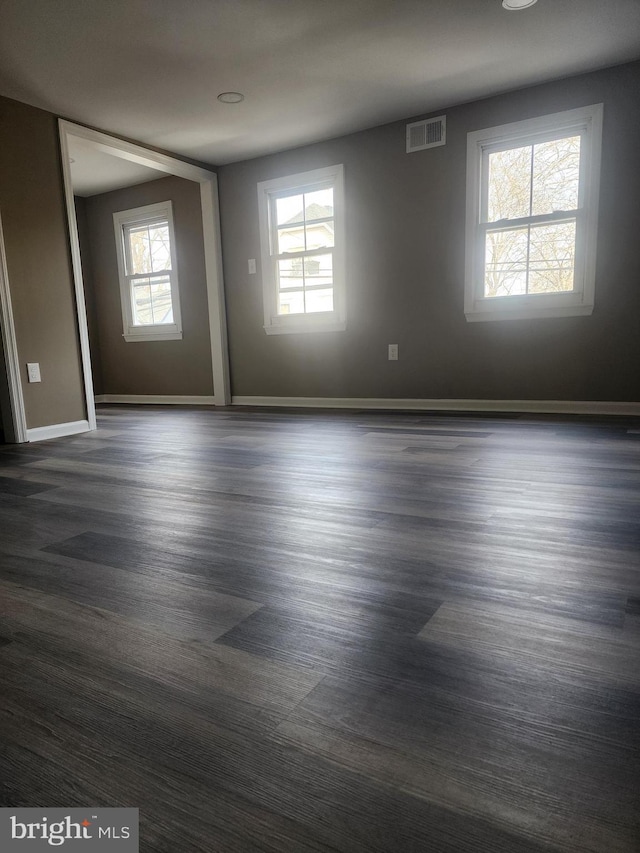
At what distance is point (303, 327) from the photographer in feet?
15.5

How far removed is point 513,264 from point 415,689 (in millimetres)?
3571

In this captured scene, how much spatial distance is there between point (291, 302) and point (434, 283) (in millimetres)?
1348

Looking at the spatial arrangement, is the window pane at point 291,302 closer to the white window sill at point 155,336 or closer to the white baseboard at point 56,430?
the white window sill at point 155,336

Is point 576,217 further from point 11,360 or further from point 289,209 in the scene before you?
point 11,360

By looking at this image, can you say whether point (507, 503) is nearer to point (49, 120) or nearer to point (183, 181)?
point (49, 120)

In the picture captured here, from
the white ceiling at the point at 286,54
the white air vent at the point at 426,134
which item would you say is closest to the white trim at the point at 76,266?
the white ceiling at the point at 286,54

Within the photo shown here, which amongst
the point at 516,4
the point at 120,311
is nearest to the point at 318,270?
the point at 516,4

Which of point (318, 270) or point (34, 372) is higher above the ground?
point (318, 270)

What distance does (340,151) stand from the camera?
171 inches

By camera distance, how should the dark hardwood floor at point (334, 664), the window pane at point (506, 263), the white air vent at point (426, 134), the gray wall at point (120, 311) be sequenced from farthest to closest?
1. the gray wall at point (120, 311)
2. the white air vent at point (426, 134)
3. the window pane at point (506, 263)
4. the dark hardwood floor at point (334, 664)

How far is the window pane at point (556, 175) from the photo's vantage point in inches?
140

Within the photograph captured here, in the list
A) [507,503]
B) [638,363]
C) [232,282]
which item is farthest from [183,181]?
[507,503]

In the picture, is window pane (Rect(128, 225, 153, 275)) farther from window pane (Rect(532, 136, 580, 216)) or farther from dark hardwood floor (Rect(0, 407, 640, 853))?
dark hardwood floor (Rect(0, 407, 640, 853))

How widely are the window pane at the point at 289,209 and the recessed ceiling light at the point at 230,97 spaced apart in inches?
44.0
